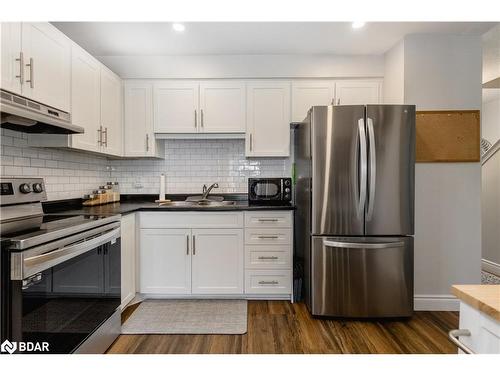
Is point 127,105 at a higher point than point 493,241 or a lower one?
higher

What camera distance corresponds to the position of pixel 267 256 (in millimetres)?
2869

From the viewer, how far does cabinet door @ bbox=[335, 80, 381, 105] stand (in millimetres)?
3164

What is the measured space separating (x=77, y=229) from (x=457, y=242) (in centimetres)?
311

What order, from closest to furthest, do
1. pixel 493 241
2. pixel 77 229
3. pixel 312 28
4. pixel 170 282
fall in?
pixel 77 229 < pixel 312 28 < pixel 170 282 < pixel 493 241

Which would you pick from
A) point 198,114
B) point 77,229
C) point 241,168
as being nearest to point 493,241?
point 241,168

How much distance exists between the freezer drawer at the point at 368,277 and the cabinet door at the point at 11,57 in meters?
2.37

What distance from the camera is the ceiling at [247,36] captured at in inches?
102

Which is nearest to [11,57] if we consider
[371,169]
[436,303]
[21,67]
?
[21,67]

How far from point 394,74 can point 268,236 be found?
202 cm

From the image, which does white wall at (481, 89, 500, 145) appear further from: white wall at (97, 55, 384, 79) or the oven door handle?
the oven door handle

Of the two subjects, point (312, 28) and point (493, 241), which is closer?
point (312, 28)

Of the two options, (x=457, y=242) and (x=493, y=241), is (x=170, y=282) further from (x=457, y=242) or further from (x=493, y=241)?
(x=493, y=241)

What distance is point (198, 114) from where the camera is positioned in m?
3.16

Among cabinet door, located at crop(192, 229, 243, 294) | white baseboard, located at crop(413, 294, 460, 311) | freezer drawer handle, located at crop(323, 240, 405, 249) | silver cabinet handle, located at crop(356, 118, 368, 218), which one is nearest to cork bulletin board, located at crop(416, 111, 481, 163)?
silver cabinet handle, located at crop(356, 118, 368, 218)
